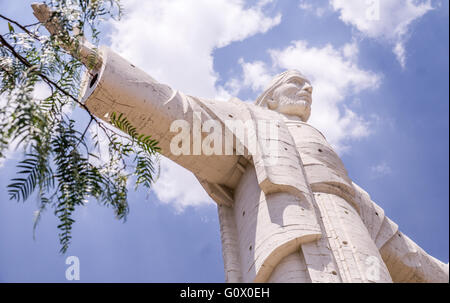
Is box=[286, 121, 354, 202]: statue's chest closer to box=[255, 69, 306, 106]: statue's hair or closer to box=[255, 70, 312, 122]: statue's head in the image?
box=[255, 70, 312, 122]: statue's head

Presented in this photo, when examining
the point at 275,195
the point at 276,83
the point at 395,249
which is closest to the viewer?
the point at 275,195

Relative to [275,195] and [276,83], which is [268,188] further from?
[276,83]

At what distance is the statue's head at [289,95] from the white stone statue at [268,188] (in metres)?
0.53

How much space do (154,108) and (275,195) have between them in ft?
6.12

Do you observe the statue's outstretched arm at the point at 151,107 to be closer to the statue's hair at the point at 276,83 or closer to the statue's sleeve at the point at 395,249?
the statue's hair at the point at 276,83

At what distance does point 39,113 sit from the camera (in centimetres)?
256

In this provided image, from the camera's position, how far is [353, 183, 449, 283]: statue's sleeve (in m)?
7.39

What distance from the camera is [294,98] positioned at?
848 centimetres

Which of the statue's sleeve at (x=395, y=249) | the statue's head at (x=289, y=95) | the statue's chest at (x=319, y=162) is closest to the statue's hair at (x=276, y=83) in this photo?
the statue's head at (x=289, y=95)

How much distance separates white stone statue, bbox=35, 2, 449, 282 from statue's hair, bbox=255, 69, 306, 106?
0.86 m

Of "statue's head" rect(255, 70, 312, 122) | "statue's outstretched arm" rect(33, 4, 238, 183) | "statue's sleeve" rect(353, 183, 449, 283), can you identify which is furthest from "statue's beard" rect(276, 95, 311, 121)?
"statue's outstretched arm" rect(33, 4, 238, 183)

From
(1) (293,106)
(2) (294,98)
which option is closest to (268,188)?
(1) (293,106)
